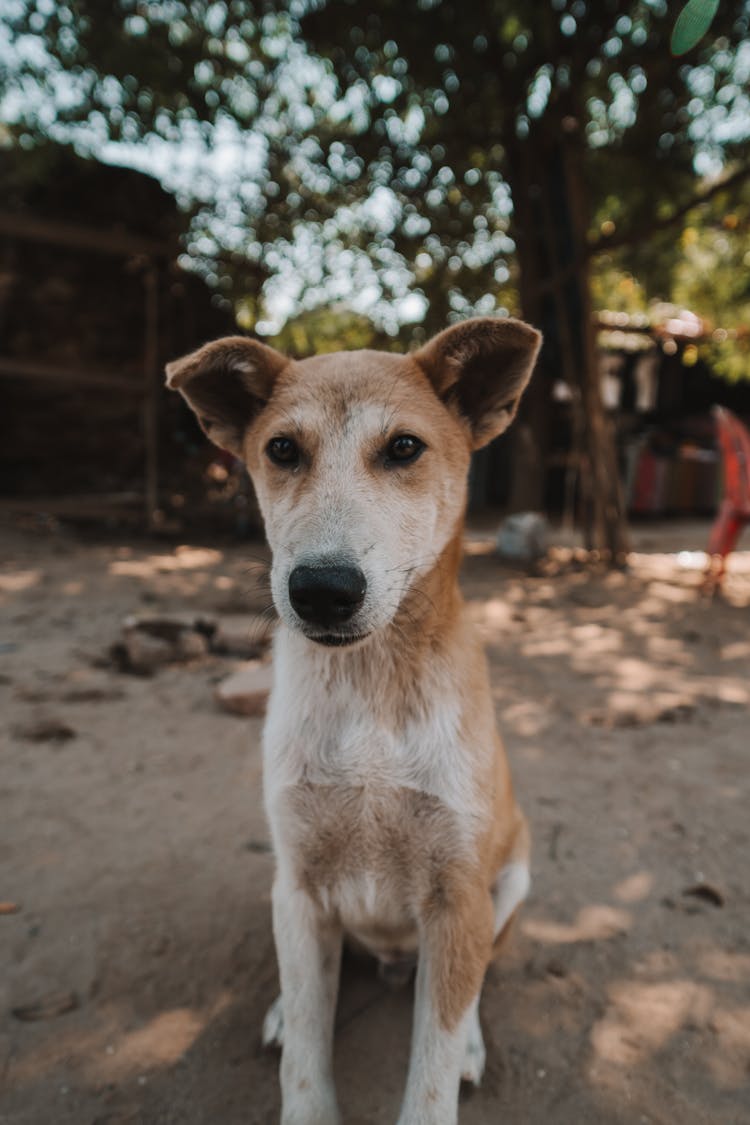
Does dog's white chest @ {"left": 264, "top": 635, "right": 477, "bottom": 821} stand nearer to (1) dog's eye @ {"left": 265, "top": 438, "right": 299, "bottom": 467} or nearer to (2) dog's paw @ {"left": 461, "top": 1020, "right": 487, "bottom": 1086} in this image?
(1) dog's eye @ {"left": 265, "top": 438, "right": 299, "bottom": 467}

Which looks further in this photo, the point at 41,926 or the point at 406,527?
the point at 41,926

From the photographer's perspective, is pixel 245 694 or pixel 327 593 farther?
pixel 245 694

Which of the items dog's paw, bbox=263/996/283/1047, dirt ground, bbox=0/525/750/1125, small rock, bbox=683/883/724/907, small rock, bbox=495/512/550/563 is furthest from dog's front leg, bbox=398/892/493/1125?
small rock, bbox=495/512/550/563

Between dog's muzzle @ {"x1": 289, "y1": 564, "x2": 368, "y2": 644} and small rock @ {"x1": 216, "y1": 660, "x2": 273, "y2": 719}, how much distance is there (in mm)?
3111

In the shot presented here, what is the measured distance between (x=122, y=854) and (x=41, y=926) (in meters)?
0.51

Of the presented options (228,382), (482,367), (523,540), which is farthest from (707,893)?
(523,540)

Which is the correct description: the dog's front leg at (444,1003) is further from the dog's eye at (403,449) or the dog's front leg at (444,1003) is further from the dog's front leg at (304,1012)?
the dog's eye at (403,449)

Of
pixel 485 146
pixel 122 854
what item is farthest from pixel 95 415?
pixel 122 854

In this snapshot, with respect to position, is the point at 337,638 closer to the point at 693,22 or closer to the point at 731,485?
the point at 693,22

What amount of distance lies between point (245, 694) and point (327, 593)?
3307 mm

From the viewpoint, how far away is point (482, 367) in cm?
227

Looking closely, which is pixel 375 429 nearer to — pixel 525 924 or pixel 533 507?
pixel 525 924

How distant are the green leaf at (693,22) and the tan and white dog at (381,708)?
889 mm

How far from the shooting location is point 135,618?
19.9 feet
